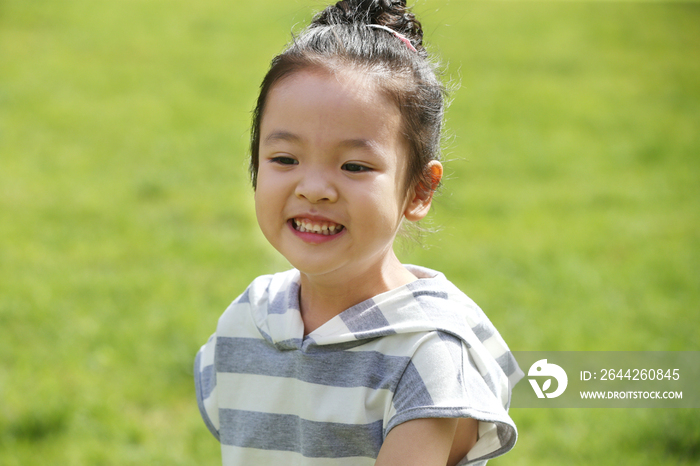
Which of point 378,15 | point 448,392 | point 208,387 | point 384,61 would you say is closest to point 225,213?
point 208,387

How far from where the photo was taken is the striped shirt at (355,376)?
4.54ft

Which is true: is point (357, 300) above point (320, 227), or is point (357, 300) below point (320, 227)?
below

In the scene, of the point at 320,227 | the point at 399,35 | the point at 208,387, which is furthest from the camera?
the point at 208,387

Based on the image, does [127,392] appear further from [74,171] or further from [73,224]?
[74,171]

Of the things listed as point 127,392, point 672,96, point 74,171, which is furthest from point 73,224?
point 672,96

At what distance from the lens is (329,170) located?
1410 mm

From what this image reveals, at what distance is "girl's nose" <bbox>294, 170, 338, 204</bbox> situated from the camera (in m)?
1.39

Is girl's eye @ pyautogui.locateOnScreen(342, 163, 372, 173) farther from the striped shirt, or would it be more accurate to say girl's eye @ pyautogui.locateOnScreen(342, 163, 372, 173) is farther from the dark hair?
the striped shirt

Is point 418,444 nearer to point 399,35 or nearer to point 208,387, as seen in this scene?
point 208,387

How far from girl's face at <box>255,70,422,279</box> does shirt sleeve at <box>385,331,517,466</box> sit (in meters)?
0.24

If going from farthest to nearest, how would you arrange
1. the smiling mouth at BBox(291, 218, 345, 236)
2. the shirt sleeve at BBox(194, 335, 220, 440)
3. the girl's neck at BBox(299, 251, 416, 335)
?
the shirt sleeve at BBox(194, 335, 220, 440)
the girl's neck at BBox(299, 251, 416, 335)
the smiling mouth at BBox(291, 218, 345, 236)

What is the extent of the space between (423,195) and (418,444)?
0.55 metres

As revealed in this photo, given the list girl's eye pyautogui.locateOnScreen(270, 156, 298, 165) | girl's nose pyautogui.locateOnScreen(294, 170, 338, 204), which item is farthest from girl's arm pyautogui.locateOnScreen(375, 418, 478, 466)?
girl's eye pyautogui.locateOnScreen(270, 156, 298, 165)

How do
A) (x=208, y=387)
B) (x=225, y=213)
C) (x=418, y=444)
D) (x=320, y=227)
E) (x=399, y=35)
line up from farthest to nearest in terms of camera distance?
→ (x=225, y=213) → (x=208, y=387) → (x=399, y=35) → (x=320, y=227) → (x=418, y=444)
